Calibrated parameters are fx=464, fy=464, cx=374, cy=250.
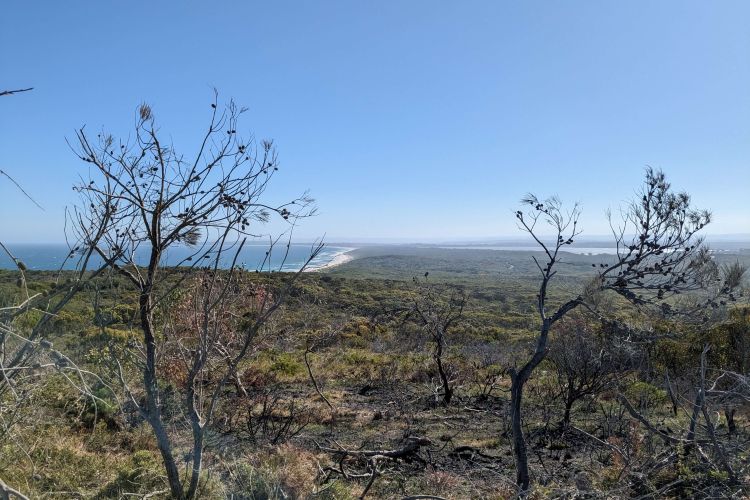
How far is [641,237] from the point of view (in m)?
4.72

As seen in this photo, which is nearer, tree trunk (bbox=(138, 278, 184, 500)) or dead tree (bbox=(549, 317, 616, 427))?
tree trunk (bbox=(138, 278, 184, 500))

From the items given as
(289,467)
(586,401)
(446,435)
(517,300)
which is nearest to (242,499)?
(289,467)

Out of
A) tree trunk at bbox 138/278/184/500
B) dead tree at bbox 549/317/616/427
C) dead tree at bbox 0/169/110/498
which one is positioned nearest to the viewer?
dead tree at bbox 0/169/110/498

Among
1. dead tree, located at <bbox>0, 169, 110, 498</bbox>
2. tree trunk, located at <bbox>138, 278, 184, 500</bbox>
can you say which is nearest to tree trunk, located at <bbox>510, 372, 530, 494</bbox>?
tree trunk, located at <bbox>138, 278, 184, 500</bbox>

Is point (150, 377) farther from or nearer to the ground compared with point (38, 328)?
nearer to the ground

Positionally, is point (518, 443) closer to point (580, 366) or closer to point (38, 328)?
point (38, 328)

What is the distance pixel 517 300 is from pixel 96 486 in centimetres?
4148

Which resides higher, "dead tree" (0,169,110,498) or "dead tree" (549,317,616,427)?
"dead tree" (0,169,110,498)

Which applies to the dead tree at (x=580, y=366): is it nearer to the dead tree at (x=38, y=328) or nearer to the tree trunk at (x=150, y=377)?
the tree trunk at (x=150, y=377)

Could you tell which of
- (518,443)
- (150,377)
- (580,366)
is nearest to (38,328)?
(150,377)

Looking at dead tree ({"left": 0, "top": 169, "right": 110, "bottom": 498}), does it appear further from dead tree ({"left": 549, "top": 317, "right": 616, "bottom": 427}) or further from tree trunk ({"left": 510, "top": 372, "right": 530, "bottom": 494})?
dead tree ({"left": 549, "top": 317, "right": 616, "bottom": 427})

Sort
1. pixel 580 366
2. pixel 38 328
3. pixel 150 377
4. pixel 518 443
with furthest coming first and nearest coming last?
pixel 580 366
pixel 518 443
pixel 150 377
pixel 38 328

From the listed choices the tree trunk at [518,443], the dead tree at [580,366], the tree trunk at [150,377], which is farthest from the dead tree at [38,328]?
the dead tree at [580,366]

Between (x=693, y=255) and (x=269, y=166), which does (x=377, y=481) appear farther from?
(x=693, y=255)
